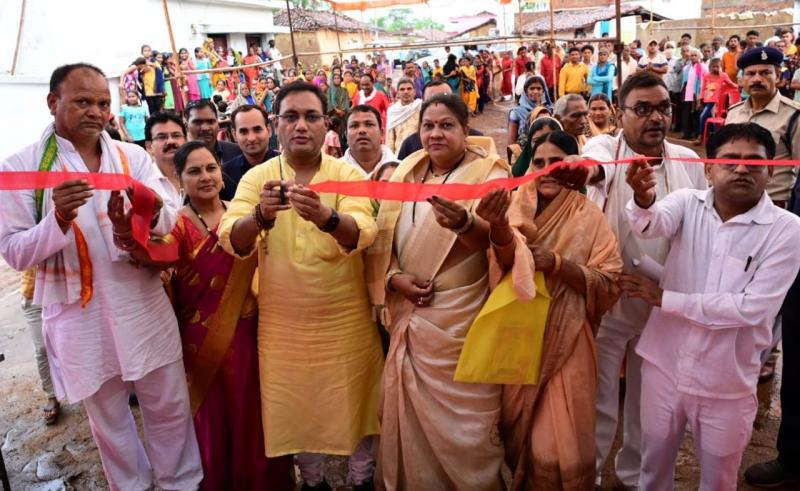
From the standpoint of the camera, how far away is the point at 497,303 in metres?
2.51

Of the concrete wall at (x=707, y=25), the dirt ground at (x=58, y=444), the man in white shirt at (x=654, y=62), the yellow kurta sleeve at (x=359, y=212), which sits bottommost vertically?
the dirt ground at (x=58, y=444)

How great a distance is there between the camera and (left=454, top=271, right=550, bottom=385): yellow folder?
99.3 inches

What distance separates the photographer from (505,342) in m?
2.53

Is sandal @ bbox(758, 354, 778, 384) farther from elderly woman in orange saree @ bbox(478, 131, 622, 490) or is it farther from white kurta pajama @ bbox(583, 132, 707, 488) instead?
elderly woman in orange saree @ bbox(478, 131, 622, 490)

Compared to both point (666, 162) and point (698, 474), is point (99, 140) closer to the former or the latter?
point (666, 162)

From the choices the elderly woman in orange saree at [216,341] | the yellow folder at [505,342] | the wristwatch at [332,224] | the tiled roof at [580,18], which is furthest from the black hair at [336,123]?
the tiled roof at [580,18]

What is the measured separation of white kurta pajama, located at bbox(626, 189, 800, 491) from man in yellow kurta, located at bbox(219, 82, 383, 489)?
4.22ft

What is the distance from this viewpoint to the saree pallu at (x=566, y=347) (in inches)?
99.6

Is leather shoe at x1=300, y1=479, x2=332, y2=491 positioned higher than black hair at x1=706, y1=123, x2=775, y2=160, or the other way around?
black hair at x1=706, y1=123, x2=775, y2=160

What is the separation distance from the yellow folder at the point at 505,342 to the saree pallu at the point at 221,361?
1.16 metres

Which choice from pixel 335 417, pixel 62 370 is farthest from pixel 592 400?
pixel 62 370

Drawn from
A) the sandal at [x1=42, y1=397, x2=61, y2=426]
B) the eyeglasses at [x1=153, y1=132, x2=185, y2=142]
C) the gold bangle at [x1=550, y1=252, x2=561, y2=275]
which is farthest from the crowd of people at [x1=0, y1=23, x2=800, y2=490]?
the sandal at [x1=42, y1=397, x2=61, y2=426]

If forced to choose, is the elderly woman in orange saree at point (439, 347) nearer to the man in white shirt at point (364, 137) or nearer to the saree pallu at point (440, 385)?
the saree pallu at point (440, 385)

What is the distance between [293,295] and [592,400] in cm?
142
